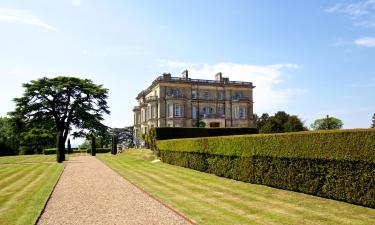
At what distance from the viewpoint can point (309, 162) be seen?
483 inches

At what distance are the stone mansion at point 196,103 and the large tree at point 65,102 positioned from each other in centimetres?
1236

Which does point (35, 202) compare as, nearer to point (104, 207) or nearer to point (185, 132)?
point (104, 207)

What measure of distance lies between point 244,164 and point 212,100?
51.5m

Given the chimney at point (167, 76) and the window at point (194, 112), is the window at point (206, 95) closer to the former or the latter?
the window at point (194, 112)

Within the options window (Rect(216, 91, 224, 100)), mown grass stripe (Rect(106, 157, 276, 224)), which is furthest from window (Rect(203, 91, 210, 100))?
mown grass stripe (Rect(106, 157, 276, 224))

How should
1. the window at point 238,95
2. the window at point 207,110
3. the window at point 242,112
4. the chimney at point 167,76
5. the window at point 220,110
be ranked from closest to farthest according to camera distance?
the chimney at point 167,76
the window at point 207,110
the window at point 220,110
the window at point 242,112
the window at point 238,95

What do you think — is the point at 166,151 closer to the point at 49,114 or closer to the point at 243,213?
the point at 243,213

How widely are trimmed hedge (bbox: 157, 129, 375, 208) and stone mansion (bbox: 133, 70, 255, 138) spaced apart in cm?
4307

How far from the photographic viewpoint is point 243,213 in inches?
389

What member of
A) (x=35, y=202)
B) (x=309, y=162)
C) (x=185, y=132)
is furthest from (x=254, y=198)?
(x=185, y=132)

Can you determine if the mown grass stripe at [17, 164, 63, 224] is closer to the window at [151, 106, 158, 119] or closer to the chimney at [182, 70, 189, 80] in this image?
the window at [151, 106, 158, 119]

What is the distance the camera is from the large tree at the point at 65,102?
1933 inches

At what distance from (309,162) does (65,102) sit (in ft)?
154

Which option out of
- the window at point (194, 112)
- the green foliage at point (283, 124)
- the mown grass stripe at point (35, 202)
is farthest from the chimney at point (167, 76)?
the mown grass stripe at point (35, 202)
